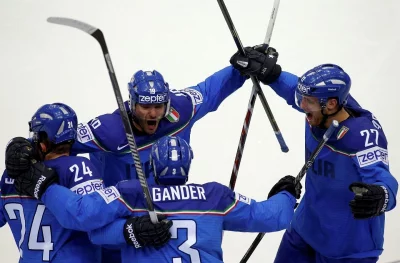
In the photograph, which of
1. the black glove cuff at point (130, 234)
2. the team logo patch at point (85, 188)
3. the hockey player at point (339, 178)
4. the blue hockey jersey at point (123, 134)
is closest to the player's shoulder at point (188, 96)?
the blue hockey jersey at point (123, 134)

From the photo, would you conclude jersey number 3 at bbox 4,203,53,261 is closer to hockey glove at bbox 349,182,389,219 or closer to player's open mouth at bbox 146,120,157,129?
player's open mouth at bbox 146,120,157,129

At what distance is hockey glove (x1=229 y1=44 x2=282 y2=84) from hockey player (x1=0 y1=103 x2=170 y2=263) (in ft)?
3.73

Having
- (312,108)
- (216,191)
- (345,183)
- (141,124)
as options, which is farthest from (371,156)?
(141,124)

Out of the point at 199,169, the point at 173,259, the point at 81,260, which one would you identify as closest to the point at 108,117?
the point at 81,260

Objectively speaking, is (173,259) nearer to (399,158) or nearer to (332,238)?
(332,238)

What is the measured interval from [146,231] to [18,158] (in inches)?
26.7

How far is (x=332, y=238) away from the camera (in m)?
4.24

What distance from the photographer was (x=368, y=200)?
12.2 ft

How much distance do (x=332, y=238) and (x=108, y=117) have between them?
1.31 meters

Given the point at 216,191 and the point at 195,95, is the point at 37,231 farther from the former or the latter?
the point at 195,95

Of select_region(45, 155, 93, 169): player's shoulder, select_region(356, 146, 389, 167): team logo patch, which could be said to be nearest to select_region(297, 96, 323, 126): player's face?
select_region(356, 146, 389, 167): team logo patch

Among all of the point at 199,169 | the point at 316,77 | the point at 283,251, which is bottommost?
the point at 283,251

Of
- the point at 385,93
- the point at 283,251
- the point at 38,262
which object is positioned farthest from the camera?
the point at 385,93

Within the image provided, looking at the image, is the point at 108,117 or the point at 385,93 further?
the point at 385,93
